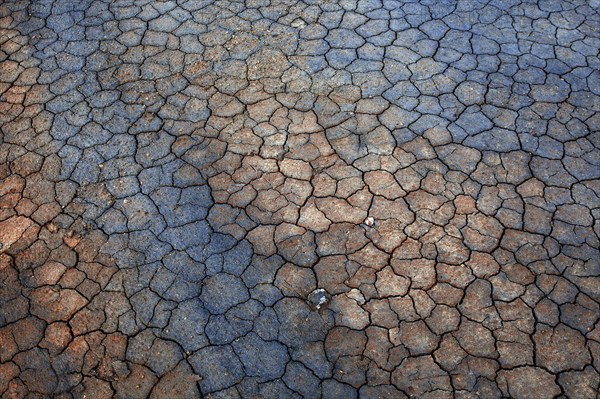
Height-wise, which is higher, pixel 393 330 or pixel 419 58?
pixel 419 58

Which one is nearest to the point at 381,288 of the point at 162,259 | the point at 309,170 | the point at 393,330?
the point at 393,330

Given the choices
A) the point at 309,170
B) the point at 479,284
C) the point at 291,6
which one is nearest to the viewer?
the point at 479,284

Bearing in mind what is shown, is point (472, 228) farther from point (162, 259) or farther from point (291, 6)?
point (291, 6)

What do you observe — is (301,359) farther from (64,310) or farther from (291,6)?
(291,6)

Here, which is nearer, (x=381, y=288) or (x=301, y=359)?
(x=301, y=359)

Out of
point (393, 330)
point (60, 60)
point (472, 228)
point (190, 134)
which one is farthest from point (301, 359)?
point (60, 60)

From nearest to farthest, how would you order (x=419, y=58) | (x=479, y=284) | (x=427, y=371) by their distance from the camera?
(x=427, y=371), (x=479, y=284), (x=419, y=58)
